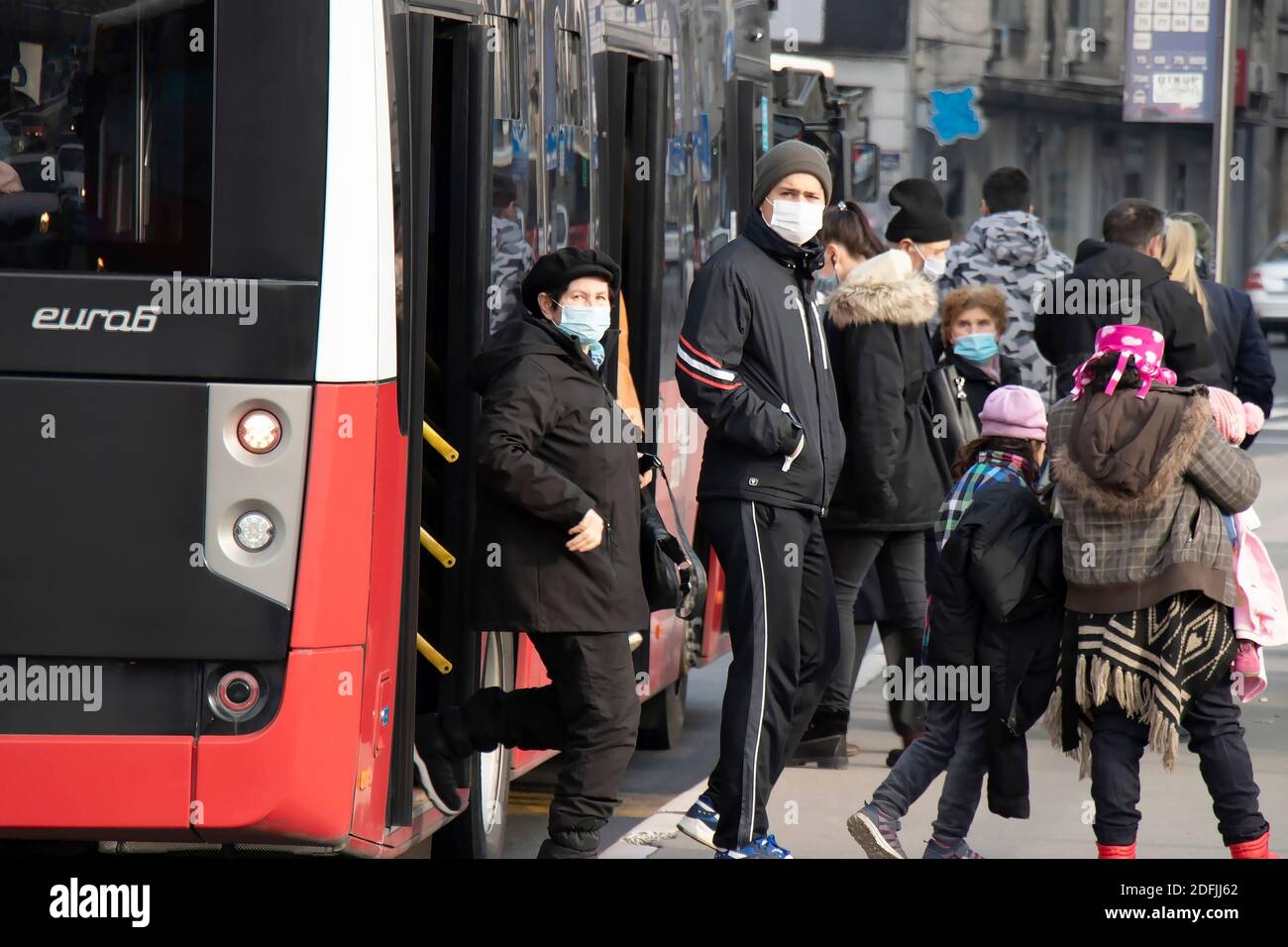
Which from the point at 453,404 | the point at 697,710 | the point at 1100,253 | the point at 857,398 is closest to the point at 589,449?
the point at 453,404

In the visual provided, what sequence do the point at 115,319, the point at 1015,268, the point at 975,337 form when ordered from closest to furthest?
the point at 115,319
the point at 975,337
the point at 1015,268

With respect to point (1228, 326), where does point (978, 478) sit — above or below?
below

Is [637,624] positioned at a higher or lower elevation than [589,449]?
lower

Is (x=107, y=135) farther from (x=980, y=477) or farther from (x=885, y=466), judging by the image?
(x=885, y=466)

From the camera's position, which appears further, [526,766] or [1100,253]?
[1100,253]

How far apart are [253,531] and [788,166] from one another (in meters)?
2.37

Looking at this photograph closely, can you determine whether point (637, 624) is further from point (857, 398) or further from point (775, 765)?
point (857, 398)

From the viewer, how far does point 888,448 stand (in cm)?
786

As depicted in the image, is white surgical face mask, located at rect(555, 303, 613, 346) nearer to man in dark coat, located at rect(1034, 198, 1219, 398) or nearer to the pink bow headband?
the pink bow headband

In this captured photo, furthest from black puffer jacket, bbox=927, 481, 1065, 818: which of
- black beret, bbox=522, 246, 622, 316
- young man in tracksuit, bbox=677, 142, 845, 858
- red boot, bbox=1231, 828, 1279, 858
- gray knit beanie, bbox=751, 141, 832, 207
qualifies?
black beret, bbox=522, 246, 622, 316

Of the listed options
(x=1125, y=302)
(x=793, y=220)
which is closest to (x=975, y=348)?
(x=1125, y=302)

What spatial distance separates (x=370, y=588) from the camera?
5066 mm

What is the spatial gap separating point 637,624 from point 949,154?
123 ft

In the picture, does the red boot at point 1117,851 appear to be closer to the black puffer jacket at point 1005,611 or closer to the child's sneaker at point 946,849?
the black puffer jacket at point 1005,611
